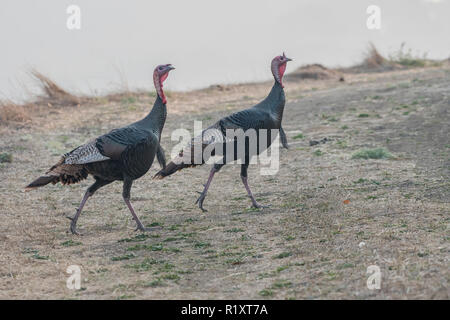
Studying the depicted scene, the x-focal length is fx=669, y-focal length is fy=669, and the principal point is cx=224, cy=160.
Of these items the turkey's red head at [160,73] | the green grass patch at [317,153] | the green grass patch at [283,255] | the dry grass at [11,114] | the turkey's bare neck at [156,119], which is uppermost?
the turkey's red head at [160,73]

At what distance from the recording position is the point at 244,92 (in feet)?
71.2

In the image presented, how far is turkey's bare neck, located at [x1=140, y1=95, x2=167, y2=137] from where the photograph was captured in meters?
7.92

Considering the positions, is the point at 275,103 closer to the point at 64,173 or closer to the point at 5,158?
the point at 64,173

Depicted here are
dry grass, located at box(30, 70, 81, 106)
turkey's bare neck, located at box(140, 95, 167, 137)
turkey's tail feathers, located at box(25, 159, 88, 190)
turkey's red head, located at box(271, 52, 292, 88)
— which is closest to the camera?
turkey's tail feathers, located at box(25, 159, 88, 190)

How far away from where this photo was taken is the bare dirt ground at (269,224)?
5.74 meters

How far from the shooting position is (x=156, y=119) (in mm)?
7992

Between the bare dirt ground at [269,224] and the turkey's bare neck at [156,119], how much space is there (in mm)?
1220

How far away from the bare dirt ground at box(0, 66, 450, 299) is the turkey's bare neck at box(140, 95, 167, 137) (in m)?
1.22

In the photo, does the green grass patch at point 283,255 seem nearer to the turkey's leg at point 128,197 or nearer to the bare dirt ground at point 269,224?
the bare dirt ground at point 269,224

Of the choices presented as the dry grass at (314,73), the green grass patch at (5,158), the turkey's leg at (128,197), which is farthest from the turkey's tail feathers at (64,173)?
the dry grass at (314,73)

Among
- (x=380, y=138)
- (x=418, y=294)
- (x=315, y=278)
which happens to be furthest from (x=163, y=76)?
(x=380, y=138)

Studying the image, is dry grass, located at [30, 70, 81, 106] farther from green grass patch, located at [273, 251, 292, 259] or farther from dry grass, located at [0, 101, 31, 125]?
green grass patch, located at [273, 251, 292, 259]

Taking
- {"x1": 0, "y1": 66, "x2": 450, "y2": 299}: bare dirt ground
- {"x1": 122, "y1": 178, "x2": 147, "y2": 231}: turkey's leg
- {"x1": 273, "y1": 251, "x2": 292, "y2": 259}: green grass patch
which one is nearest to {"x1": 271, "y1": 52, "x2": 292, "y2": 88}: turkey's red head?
{"x1": 0, "y1": 66, "x2": 450, "y2": 299}: bare dirt ground

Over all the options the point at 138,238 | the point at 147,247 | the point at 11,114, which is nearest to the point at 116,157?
the point at 138,238
